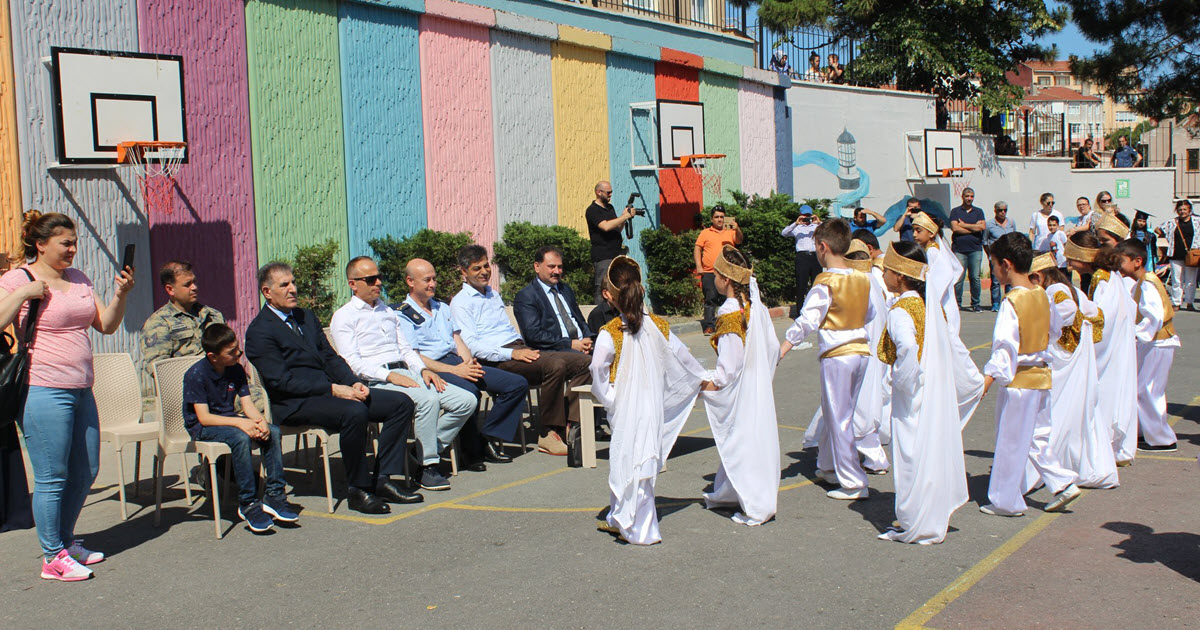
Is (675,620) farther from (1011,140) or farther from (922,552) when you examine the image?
(1011,140)

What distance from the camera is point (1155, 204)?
1344 inches

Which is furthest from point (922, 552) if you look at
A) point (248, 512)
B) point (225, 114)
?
point (225, 114)

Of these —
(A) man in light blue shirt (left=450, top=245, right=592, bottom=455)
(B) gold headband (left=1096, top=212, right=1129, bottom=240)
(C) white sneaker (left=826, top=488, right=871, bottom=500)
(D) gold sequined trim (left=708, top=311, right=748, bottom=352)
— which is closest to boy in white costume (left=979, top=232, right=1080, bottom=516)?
(C) white sneaker (left=826, top=488, right=871, bottom=500)

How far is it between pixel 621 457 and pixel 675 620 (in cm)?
136

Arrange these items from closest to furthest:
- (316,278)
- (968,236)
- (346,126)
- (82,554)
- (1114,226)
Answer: (82,554), (1114,226), (316,278), (346,126), (968,236)

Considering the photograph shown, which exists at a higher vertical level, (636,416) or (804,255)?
(804,255)

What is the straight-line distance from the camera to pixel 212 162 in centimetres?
1178

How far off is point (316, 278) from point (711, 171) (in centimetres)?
986

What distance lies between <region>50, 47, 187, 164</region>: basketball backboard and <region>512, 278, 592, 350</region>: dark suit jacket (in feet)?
13.2

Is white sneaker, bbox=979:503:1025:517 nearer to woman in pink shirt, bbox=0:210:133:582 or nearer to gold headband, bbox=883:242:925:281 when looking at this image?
gold headband, bbox=883:242:925:281

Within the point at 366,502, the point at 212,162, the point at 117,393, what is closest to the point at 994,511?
the point at 366,502

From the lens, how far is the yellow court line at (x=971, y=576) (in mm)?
5074

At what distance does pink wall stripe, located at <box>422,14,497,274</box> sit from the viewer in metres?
14.9

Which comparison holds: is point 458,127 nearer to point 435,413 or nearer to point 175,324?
point 175,324
